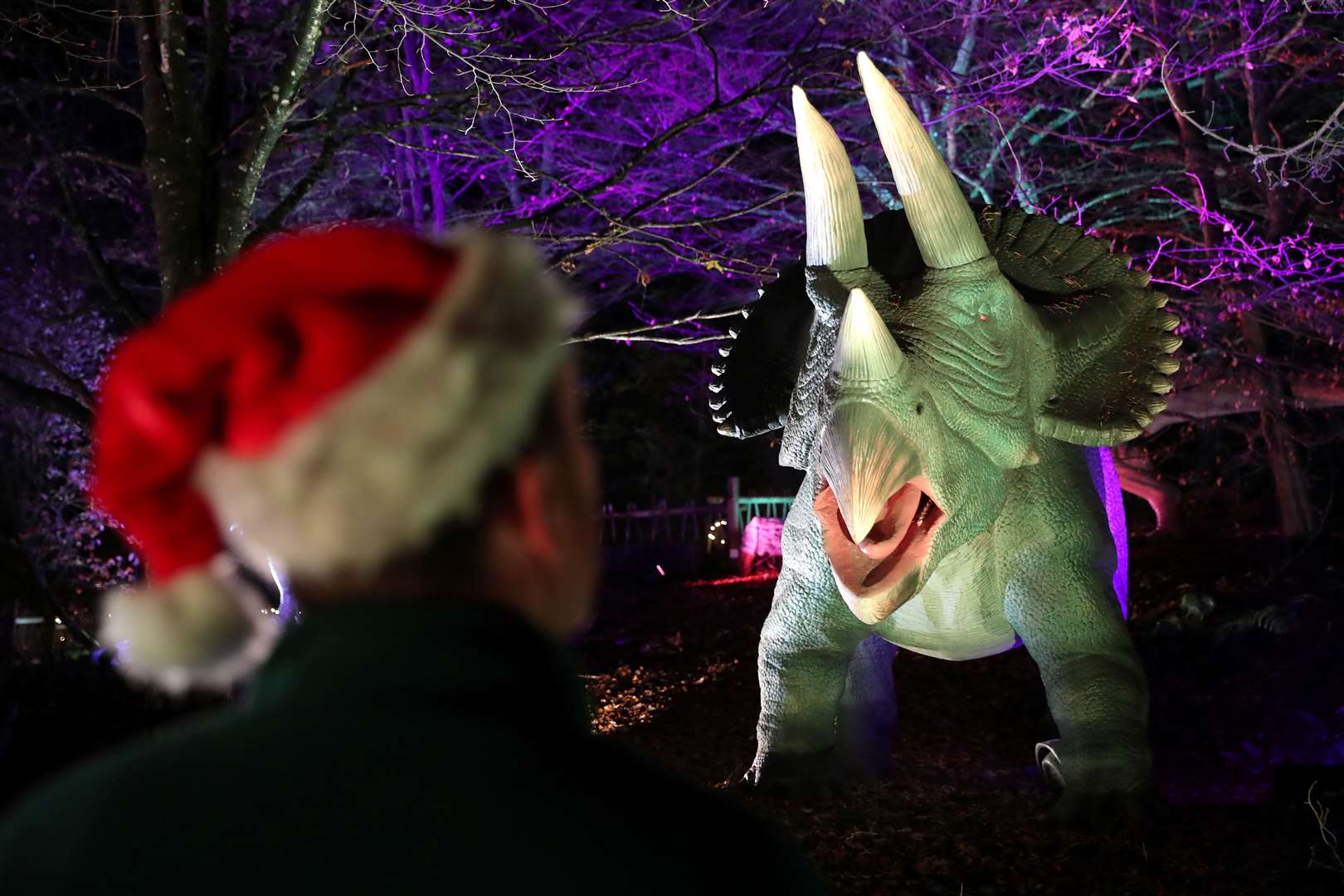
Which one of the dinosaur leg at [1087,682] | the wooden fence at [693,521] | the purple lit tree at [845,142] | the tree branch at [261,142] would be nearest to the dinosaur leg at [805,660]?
the dinosaur leg at [1087,682]

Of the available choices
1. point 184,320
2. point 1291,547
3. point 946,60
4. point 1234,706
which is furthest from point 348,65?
point 1291,547

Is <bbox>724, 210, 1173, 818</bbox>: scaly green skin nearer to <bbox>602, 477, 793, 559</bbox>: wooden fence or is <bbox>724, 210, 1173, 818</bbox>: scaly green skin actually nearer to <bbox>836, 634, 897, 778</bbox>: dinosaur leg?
<bbox>836, 634, 897, 778</bbox>: dinosaur leg

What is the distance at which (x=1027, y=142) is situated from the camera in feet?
36.6

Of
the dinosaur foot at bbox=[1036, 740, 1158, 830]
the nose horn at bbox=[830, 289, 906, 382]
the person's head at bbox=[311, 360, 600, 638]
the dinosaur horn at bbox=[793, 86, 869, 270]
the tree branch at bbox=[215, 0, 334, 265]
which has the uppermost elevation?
the tree branch at bbox=[215, 0, 334, 265]

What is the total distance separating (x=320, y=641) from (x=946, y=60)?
10.9 metres

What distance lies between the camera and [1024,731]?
7445 millimetres

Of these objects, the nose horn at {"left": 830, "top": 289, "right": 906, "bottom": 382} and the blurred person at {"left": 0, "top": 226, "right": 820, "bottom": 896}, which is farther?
the nose horn at {"left": 830, "top": 289, "right": 906, "bottom": 382}

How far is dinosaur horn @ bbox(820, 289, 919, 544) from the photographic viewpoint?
4117 mm

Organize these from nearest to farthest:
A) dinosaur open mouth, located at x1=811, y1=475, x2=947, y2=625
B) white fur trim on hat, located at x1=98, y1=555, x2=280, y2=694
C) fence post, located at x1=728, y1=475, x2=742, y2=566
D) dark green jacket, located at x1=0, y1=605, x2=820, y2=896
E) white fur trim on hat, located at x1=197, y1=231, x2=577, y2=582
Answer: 1. dark green jacket, located at x1=0, y1=605, x2=820, y2=896
2. white fur trim on hat, located at x1=197, y1=231, x2=577, y2=582
3. white fur trim on hat, located at x1=98, y1=555, x2=280, y2=694
4. dinosaur open mouth, located at x1=811, y1=475, x2=947, y2=625
5. fence post, located at x1=728, y1=475, x2=742, y2=566

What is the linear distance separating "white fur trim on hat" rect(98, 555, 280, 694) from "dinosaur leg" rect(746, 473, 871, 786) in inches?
147

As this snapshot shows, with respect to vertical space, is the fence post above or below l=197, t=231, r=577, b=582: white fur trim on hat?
below

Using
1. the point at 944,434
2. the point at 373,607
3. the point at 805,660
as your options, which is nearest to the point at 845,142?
the point at 805,660

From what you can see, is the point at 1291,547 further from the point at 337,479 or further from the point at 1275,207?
the point at 337,479

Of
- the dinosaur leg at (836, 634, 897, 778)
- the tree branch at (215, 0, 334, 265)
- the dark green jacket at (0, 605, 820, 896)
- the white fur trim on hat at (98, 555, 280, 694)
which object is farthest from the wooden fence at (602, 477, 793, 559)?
the dark green jacket at (0, 605, 820, 896)
